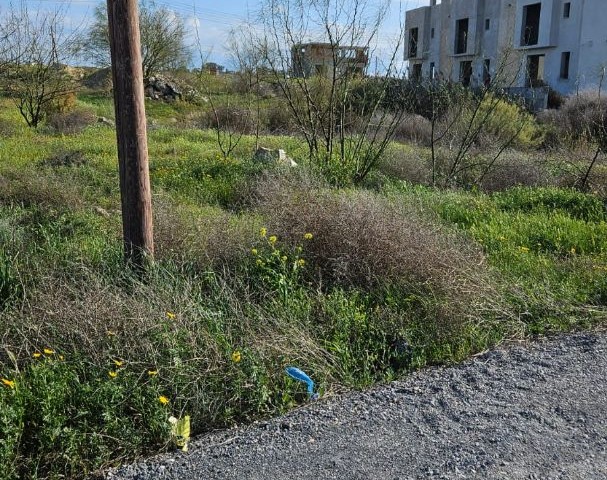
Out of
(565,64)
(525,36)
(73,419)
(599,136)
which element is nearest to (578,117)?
(599,136)

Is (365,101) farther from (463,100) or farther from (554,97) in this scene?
(554,97)

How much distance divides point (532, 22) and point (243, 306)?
4247 cm

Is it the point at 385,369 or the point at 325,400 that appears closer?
the point at 325,400

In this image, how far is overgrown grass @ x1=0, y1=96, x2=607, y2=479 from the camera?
3.40 m

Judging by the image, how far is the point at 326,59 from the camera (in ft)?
39.0

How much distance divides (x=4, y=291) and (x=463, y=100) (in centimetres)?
1200

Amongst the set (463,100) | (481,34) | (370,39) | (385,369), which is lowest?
(385,369)

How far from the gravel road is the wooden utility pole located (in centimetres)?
201

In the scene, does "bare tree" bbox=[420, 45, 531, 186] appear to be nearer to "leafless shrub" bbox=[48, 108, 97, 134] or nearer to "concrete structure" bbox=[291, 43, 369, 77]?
"concrete structure" bbox=[291, 43, 369, 77]

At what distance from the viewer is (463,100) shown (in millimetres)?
14773

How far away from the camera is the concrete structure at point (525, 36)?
116 feet

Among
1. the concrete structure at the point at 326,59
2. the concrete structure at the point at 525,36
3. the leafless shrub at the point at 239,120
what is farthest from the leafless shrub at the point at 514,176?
the concrete structure at the point at 525,36

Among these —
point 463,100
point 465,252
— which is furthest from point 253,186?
point 463,100

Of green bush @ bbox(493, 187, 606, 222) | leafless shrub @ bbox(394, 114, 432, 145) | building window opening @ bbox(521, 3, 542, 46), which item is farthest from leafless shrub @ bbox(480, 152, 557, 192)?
building window opening @ bbox(521, 3, 542, 46)
